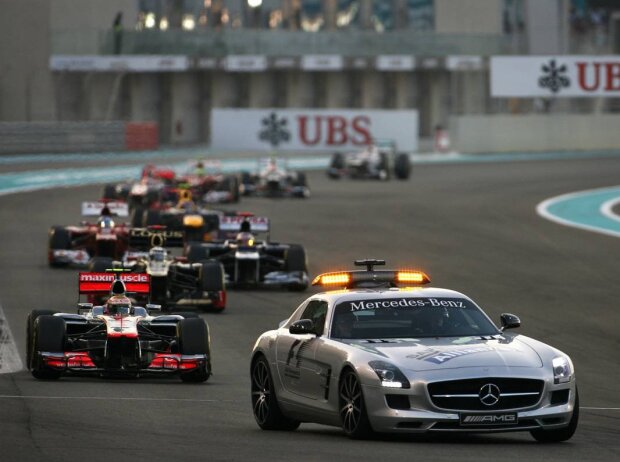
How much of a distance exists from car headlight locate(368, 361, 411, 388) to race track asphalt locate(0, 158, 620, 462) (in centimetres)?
40

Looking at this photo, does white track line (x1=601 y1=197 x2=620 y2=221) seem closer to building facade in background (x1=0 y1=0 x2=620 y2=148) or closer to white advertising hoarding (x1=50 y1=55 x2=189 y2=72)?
building facade in background (x1=0 y1=0 x2=620 y2=148)

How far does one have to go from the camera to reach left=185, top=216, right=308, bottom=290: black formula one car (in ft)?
80.8

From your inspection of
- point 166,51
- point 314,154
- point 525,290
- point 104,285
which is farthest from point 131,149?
point 104,285

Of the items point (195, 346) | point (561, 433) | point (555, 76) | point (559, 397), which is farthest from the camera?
point (555, 76)

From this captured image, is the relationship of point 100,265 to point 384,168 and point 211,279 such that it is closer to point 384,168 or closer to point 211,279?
point 211,279

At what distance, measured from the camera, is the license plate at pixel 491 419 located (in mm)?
11352

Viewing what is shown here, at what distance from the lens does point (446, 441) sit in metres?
11.9

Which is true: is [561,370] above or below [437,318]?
below

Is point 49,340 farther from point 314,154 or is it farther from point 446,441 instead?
point 314,154

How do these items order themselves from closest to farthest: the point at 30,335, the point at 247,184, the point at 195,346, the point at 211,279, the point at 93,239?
the point at 195,346 < the point at 30,335 < the point at 211,279 < the point at 93,239 < the point at 247,184

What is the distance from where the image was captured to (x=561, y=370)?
11.7 m

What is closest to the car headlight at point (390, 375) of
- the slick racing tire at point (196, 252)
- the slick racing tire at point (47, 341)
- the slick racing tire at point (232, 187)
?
the slick racing tire at point (47, 341)

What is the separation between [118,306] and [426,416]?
215 inches

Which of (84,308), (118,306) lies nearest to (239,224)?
(84,308)
